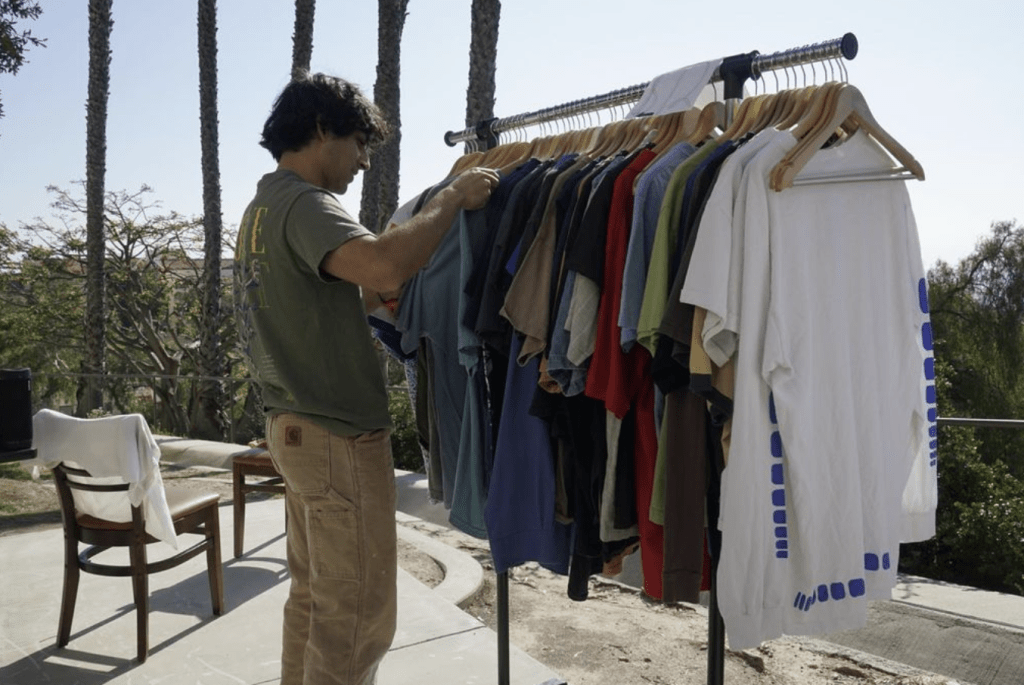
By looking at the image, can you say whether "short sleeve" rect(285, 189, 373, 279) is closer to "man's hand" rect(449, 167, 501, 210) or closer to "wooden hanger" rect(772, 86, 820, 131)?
"man's hand" rect(449, 167, 501, 210)

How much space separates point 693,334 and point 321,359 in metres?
0.98

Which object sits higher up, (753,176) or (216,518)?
(753,176)

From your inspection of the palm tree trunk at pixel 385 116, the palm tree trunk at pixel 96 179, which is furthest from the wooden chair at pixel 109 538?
the palm tree trunk at pixel 96 179

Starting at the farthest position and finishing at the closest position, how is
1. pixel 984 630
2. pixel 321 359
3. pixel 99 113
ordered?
pixel 99 113
pixel 984 630
pixel 321 359

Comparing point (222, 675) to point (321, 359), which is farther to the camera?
point (222, 675)

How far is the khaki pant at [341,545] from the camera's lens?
2.39m

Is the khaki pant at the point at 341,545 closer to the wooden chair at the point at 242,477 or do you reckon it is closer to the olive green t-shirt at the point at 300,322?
the olive green t-shirt at the point at 300,322

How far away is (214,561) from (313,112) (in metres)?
2.60

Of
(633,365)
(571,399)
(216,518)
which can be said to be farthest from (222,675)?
(633,365)

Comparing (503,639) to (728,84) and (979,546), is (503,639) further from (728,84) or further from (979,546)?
(979,546)

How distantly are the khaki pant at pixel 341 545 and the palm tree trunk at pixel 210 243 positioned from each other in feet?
36.8

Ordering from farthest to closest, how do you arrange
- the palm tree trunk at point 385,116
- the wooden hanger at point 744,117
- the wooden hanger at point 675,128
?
1. the palm tree trunk at point 385,116
2. the wooden hanger at point 675,128
3. the wooden hanger at point 744,117

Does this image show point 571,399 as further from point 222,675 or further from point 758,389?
point 222,675

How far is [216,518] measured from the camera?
4242mm
